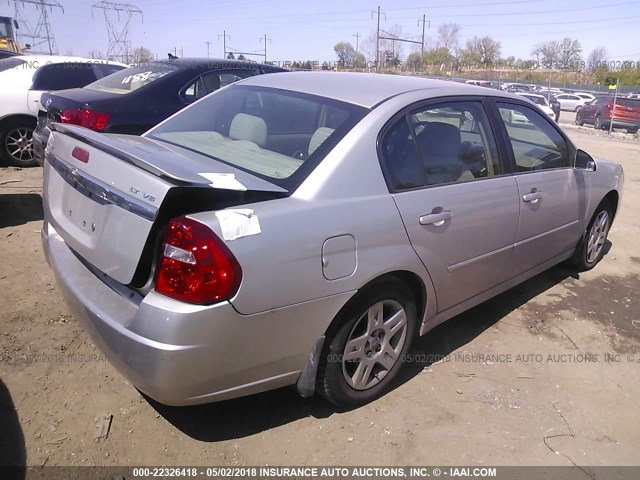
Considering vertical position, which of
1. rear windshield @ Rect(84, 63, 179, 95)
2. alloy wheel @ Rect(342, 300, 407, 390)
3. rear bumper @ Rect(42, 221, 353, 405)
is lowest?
alloy wheel @ Rect(342, 300, 407, 390)

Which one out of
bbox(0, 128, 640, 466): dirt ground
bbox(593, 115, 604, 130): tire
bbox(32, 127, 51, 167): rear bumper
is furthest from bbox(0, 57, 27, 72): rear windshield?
bbox(593, 115, 604, 130): tire

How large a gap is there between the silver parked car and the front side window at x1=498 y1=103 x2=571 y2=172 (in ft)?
0.12

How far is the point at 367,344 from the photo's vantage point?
268 cm

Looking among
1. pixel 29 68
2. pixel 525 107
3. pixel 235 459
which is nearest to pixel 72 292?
pixel 235 459

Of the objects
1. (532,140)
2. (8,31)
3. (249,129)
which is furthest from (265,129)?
(8,31)

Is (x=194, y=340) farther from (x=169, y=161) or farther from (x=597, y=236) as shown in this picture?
(x=597, y=236)

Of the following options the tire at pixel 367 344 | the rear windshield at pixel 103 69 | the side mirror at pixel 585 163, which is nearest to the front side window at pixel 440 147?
the tire at pixel 367 344

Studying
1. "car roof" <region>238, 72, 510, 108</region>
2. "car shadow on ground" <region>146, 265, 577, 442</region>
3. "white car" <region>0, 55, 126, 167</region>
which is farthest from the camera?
"white car" <region>0, 55, 126, 167</region>

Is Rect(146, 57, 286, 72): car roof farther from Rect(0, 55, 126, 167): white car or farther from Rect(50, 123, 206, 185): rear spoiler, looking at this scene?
Rect(50, 123, 206, 185): rear spoiler

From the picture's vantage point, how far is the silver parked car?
204 cm

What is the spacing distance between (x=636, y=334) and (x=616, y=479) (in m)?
1.74

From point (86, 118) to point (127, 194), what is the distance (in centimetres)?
361

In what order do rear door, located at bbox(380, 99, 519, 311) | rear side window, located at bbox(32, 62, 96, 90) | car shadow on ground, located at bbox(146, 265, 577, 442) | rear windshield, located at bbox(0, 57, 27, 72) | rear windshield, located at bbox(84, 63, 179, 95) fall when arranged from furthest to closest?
1. rear windshield, located at bbox(0, 57, 27, 72)
2. rear side window, located at bbox(32, 62, 96, 90)
3. rear windshield, located at bbox(84, 63, 179, 95)
4. rear door, located at bbox(380, 99, 519, 311)
5. car shadow on ground, located at bbox(146, 265, 577, 442)

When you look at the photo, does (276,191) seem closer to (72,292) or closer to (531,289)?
(72,292)
